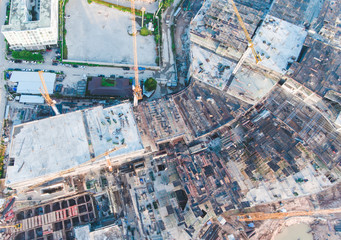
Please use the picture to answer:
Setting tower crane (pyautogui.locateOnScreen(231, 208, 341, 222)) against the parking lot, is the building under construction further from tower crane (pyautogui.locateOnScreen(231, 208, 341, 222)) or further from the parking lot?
tower crane (pyautogui.locateOnScreen(231, 208, 341, 222))

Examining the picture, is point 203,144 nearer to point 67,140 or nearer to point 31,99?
point 67,140

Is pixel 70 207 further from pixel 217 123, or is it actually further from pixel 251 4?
pixel 251 4

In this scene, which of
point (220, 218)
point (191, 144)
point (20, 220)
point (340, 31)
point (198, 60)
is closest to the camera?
point (20, 220)

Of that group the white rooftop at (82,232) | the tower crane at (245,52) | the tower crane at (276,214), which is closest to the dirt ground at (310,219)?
the tower crane at (276,214)

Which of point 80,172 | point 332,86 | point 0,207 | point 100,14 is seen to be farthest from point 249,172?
point 100,14

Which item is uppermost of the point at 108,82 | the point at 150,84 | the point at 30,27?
the point at 30,27

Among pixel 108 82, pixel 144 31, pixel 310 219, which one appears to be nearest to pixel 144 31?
pixel 144 31
